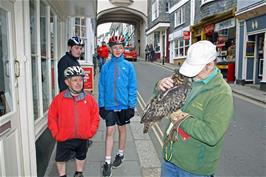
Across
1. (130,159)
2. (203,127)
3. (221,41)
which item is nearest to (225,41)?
(221,41)

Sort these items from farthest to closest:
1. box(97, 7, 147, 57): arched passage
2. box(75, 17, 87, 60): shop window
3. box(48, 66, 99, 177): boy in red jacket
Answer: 1. box(97, 7, 147, 57): arched passage
2. box(75, 17, 87, 60): shop window
3. box(48, 66, 99, 177): boy in red jacket

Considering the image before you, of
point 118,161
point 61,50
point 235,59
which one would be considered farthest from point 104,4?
point 118,161

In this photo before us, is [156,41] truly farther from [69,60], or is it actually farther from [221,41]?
[69,60]

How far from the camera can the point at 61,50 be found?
560cm

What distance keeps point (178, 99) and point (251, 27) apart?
11.8m

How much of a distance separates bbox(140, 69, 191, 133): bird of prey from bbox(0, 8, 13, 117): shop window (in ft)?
5.24

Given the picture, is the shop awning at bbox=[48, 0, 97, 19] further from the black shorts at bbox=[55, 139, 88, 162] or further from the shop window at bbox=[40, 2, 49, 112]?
the black shorts at bbox=[55, 139, 88, 162]

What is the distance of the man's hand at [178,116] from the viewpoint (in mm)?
1888

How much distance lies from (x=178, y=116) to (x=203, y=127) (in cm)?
19

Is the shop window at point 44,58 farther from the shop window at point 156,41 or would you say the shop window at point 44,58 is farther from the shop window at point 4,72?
the shop window at point 156,41

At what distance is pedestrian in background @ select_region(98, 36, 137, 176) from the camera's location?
368cm

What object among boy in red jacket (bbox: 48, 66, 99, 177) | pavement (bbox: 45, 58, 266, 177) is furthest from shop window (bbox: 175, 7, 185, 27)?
boy in red jacket (bbox: 48, 66, 99, 177)

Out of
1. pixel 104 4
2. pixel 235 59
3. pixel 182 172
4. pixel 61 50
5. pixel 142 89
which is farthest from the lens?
pixel 104 4

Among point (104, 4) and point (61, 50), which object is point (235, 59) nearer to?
point (61, 50)
